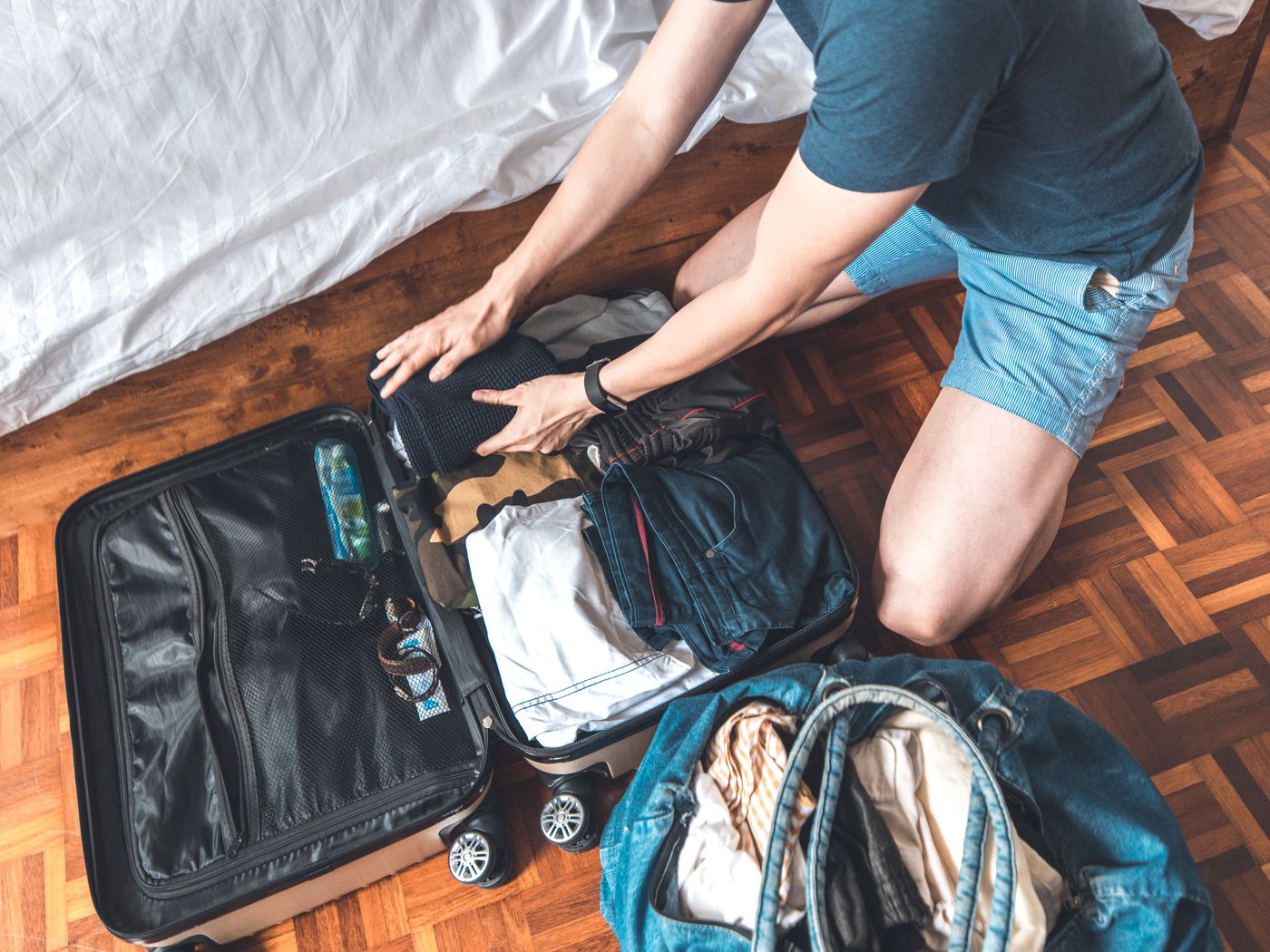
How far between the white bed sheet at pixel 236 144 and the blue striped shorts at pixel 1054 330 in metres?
→ 0.51

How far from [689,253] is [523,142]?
1.14ft

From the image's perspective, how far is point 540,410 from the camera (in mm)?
1093

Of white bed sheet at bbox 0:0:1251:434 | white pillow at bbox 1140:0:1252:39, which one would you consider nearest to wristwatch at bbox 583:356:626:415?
white bed sheet at bbox 0:0:1251:434

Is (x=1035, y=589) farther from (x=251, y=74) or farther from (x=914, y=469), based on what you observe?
(x=251, y=74)

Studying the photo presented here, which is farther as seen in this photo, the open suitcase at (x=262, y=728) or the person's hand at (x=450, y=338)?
the person's hand at (x=450, y=338)

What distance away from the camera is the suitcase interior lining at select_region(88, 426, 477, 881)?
1009 mm

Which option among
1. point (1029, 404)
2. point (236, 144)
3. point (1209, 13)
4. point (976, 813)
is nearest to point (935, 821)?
point (976, 813)

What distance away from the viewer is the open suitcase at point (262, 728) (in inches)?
39.0

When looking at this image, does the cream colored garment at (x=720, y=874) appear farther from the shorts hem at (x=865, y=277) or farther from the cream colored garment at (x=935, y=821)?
the shorts hem at (x=865, y=277)

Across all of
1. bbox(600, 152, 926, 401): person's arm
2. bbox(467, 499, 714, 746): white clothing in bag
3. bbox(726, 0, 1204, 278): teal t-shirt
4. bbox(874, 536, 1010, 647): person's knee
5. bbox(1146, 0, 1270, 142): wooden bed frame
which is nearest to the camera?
bbox(726, 0, 1204, 278): teal t-shirt

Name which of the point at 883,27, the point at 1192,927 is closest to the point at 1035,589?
the point at 1192,927

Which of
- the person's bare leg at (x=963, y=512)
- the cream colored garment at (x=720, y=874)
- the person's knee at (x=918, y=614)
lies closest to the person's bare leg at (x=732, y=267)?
→ the person's bare leg at (x=963, y=512)

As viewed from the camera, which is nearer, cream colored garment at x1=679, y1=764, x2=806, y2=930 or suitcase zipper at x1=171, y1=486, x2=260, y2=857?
cream colored garment at x1=679, y1=764, x2=806, y2=930

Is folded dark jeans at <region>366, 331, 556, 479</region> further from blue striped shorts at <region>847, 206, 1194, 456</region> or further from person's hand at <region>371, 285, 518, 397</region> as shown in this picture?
Result: blue striped shorts at <region>847, 206, 1194, 456</region>
